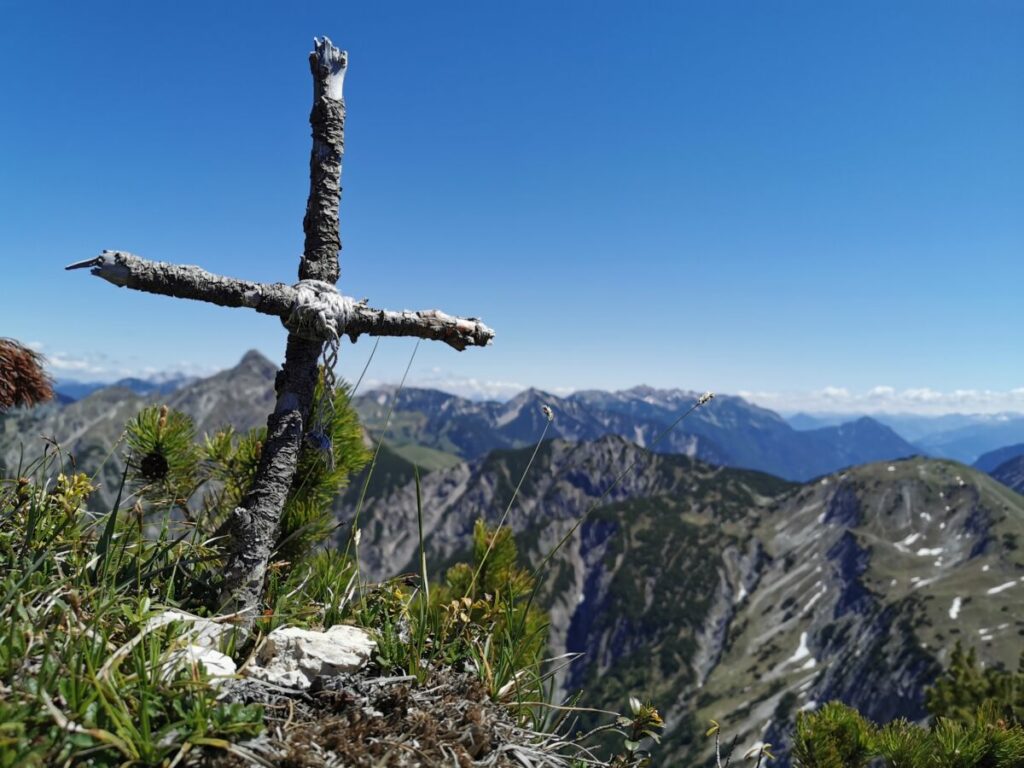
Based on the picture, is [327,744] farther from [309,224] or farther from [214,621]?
[309,224]

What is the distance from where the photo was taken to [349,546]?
364 cm

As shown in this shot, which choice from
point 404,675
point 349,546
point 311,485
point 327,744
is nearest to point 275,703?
point 327,744

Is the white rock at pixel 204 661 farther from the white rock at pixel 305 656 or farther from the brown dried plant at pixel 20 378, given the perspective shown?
the brown dried plant at pixel 20 378

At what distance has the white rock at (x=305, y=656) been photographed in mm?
2459

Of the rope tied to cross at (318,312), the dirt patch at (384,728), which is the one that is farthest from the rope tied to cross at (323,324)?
the dirt patch at (384,728)

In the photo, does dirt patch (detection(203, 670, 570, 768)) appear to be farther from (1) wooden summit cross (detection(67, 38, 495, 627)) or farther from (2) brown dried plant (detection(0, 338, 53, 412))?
(2) brown dried plant (detection(0, 338, 53, 412))

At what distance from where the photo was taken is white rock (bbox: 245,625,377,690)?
8.07ft

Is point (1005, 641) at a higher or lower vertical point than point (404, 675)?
lower

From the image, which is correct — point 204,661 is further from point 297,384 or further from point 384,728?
point 297,384

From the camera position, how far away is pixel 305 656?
2.54 m

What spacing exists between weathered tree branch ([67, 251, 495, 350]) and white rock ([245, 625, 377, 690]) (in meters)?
1.64

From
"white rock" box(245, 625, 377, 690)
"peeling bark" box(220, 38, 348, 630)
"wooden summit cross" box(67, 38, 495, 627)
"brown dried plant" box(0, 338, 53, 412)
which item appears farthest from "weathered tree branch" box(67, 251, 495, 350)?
"white rock" box(245, 625, 377, 690)

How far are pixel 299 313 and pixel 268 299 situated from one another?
0.61 ft

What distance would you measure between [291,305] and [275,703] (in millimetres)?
2051
